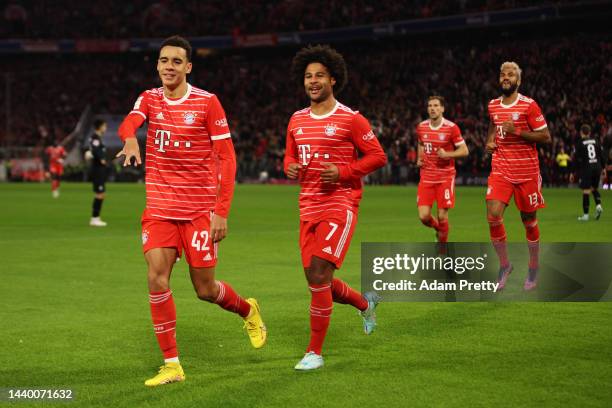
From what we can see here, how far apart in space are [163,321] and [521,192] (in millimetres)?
6100

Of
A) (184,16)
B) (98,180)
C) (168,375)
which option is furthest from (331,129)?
(184,16)

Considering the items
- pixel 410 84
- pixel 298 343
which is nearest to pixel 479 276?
pixel 298 343

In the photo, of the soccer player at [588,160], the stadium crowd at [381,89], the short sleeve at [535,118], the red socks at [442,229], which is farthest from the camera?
the stadium crowd at [381,89]

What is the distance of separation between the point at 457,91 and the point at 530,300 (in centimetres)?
3819

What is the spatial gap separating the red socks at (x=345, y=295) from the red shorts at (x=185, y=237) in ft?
4.51

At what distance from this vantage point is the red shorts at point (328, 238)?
7.19 m

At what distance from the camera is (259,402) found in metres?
6.03

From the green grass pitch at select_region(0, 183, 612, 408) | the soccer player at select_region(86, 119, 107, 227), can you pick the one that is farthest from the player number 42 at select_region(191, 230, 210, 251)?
the soccer player at select_region(86, 119, 107, 227)

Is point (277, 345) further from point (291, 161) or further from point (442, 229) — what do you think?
point (442, 229)

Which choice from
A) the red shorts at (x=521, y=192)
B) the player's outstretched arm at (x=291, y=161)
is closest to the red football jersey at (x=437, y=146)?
the red shorts at (x=521, y=192)

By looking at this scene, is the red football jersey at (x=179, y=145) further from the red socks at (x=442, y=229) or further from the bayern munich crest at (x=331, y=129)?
the red socks at (x=442, y=229)

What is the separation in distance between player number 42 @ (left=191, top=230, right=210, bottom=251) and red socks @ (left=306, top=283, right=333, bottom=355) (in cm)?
87

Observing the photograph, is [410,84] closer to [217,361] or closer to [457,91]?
[457,91]

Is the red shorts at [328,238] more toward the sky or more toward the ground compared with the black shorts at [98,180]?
more toward the sky
